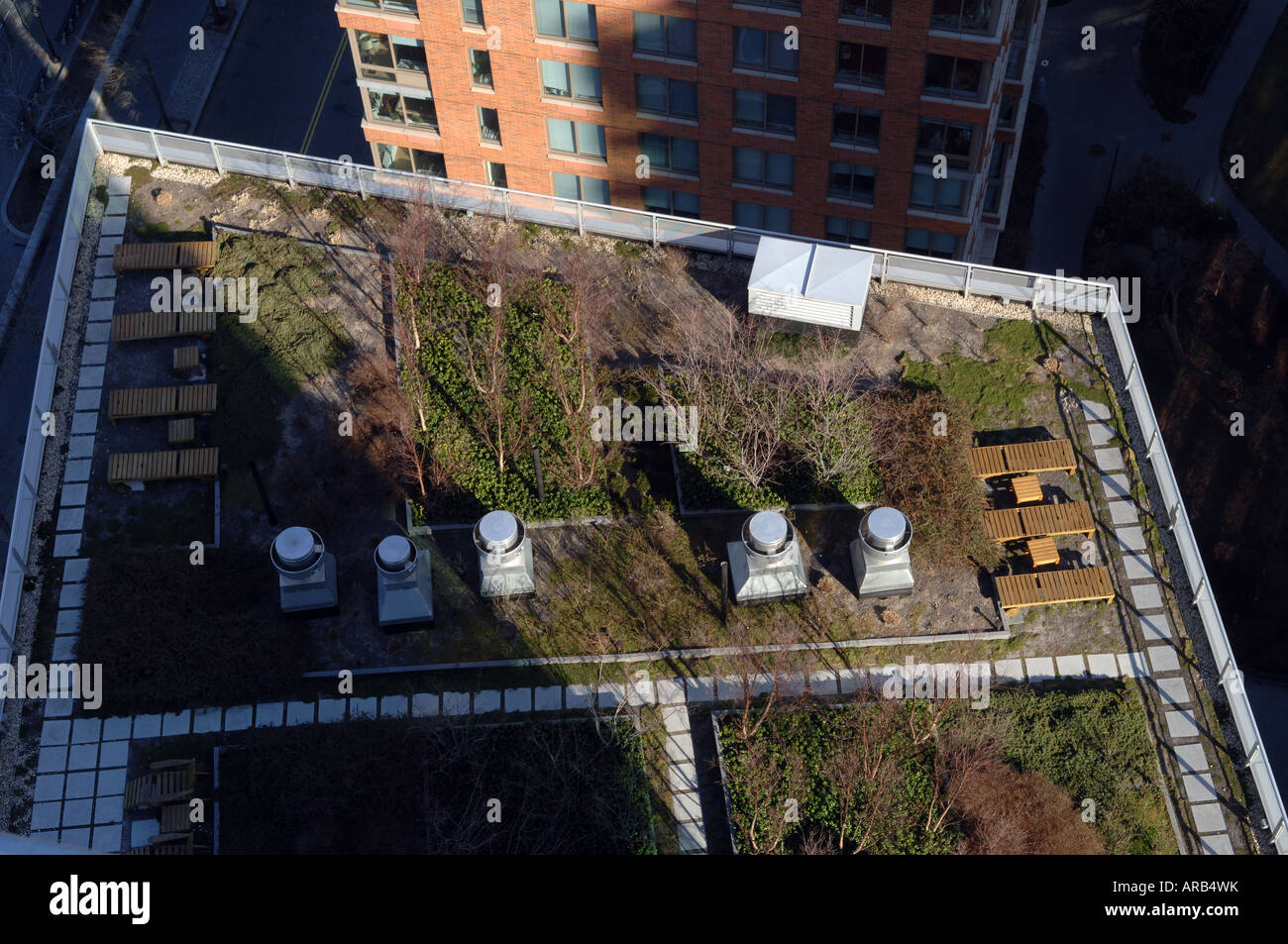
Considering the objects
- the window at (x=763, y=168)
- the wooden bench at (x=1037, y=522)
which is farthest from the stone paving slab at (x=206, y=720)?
the window at (x=763, y=168)

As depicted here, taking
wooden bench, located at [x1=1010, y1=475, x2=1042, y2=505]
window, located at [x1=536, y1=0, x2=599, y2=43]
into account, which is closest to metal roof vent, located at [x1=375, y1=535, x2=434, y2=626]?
wooden bench, located at [x1=1010, y1=475, x2=1042, y2=505]

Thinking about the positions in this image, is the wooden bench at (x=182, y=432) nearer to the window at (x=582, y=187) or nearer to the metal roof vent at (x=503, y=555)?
the metal roof vent at (x=503, y=555)

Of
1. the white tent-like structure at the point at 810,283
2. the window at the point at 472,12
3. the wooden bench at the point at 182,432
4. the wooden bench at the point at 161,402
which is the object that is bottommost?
the wooden bench at the point at 182,432

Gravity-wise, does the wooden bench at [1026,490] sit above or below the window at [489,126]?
below

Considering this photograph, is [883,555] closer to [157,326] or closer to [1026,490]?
[1026,490]

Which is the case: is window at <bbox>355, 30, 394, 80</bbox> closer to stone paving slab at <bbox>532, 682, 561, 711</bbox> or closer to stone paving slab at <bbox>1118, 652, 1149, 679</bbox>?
stone paving slab at <bbox>532, 682, 561, 711</bbox>

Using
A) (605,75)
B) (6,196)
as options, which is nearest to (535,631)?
(605,75)
